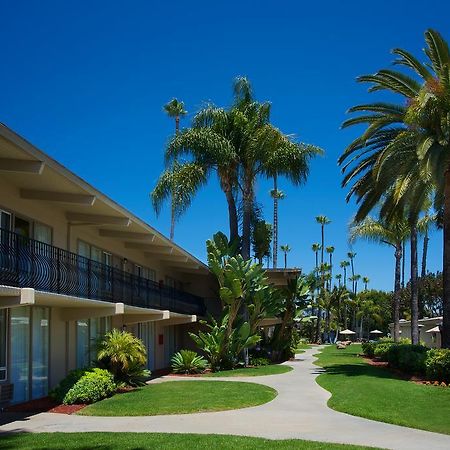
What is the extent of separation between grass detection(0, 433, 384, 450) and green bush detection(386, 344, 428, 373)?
1360 centimetres

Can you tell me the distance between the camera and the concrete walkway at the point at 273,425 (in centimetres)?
1137

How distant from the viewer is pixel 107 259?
24.3 m

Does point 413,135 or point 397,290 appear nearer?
point 413,135

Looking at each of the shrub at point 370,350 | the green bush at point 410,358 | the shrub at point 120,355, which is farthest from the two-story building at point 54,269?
the shrub at point 370,350

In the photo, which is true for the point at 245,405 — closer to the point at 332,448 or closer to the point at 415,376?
the point at 332,448

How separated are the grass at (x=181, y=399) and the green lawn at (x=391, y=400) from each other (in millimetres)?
2261

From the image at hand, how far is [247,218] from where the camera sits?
32656 millimetres

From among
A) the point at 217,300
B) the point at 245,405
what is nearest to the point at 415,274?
the point at 217,300

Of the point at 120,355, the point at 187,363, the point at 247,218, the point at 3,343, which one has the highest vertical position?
the point at 247,218

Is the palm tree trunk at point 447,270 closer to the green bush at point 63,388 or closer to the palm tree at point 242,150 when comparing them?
the palm tree at point 242,150

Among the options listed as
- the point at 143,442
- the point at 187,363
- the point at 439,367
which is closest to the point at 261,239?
the point at 187,363

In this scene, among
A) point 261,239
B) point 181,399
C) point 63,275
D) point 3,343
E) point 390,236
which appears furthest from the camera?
point 390,236

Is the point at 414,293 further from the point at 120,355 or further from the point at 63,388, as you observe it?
the point at 63,388

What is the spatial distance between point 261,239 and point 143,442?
23852 millimetres
